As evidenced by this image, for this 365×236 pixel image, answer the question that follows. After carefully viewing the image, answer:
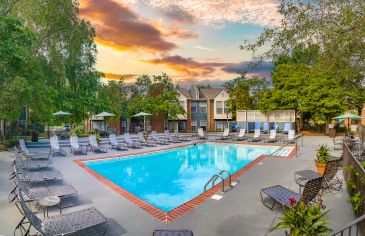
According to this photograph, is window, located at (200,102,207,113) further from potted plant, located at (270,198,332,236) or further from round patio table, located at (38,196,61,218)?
potted plant, located at (270,198,332,236)

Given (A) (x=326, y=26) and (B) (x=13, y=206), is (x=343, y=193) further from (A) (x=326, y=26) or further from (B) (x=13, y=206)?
(B) (x=13, y=206)

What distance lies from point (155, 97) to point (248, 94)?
47.5 ft

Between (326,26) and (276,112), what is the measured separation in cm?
2743

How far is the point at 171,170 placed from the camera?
1465 centimetres

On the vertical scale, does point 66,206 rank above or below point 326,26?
below

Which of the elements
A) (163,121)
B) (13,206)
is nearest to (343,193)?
(13,206)

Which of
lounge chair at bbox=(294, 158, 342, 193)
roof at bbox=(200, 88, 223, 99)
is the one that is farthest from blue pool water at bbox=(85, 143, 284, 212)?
roof at bbox=(200, 88, 223, 99)

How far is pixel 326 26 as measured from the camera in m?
9.44

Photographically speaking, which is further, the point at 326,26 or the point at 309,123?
the point at 309,123

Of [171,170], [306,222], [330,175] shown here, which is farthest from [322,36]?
[171,170]

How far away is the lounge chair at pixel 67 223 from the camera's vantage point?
486 centimetres

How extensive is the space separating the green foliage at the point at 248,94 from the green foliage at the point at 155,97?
8.16 m

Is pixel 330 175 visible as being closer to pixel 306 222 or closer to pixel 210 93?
pixel 306 222

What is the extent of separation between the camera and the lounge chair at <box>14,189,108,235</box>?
4855mm
